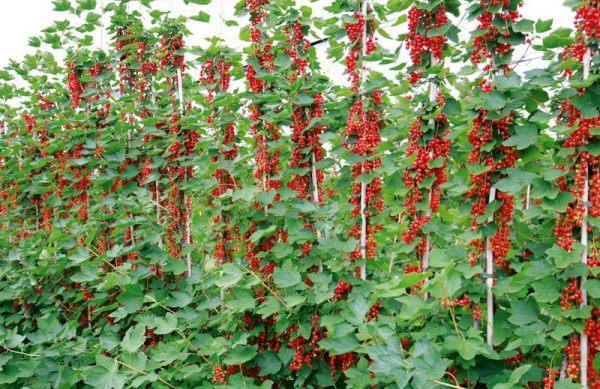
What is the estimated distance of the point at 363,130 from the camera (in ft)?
8.61

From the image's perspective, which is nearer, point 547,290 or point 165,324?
point 547,290

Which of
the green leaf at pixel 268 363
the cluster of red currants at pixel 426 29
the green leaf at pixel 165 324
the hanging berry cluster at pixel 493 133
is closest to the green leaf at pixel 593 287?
the hanging berry cluster at pixel 493 133

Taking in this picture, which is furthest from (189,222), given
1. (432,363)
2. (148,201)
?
(432,363)

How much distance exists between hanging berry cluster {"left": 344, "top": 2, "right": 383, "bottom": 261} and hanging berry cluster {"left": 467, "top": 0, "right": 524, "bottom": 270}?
56cm

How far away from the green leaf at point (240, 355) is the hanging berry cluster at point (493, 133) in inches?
48.1

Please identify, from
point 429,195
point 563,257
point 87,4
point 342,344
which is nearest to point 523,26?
point 429,195

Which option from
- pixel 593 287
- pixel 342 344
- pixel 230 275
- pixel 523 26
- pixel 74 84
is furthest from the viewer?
pixel 74 84

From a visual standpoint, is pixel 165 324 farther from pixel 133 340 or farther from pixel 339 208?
pixel 339 208

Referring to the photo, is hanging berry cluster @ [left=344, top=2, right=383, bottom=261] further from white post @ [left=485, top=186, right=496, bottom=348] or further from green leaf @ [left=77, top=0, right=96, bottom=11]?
green leaf @ [left=77, top=0, right=96, bottom=11]

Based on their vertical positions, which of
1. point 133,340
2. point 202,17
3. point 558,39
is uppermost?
point 202,17

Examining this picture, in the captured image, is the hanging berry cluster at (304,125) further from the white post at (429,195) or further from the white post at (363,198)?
the white post at (429,195)

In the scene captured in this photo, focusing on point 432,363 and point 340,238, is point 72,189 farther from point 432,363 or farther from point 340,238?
point 432,363

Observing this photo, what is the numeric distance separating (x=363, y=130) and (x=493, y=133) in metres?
0.69

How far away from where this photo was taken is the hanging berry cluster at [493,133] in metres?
2.07
